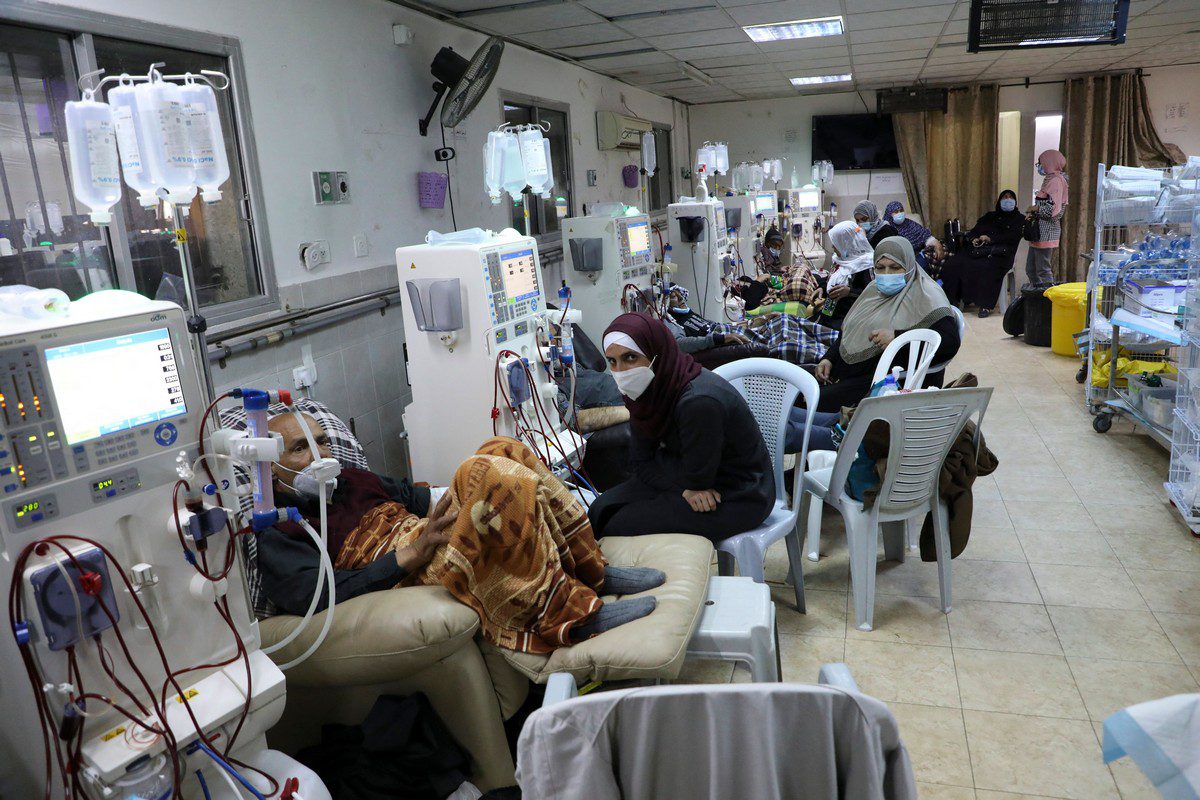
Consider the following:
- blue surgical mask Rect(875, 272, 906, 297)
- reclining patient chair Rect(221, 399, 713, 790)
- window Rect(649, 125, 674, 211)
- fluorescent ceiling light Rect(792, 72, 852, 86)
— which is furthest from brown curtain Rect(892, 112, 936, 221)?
reclining patient chair Rect(221, 399, 713, 790)

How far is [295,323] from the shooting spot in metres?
3.37

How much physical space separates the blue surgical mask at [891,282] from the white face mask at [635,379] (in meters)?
1.84

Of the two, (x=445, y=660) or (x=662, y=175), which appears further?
(x=662, y=175)

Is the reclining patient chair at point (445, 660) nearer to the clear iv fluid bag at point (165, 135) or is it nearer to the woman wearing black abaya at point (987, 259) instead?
the clear iv fluid bag at point (165, 135)

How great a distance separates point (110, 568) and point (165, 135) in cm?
95

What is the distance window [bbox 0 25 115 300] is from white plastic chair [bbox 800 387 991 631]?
2503mm

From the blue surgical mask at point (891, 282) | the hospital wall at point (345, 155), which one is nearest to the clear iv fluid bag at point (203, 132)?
the hospital wall at point (345, 155)

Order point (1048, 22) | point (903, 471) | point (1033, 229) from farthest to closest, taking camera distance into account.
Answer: point (1033, 229) < point (1048, 22) < point (903, 471)

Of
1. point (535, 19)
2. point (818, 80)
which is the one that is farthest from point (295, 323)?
point (818, 80)

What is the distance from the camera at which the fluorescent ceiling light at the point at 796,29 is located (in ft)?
18.4

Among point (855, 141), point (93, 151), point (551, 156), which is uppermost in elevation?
point (855, 141)

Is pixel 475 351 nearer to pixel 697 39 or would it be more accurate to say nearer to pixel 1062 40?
pixel 1062 40

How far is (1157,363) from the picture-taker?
4918 mm

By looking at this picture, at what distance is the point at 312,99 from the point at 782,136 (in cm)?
843
